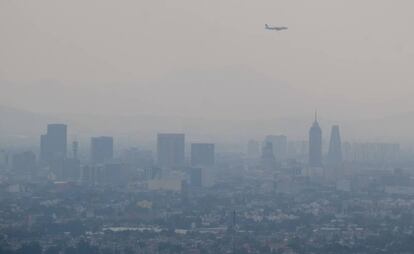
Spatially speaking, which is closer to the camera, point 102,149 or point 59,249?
point 59,249

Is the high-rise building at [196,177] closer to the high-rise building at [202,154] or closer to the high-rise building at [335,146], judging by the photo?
the high-rise building at [202,154]

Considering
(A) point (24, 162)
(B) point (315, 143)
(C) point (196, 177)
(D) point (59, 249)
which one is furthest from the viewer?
(B) point (315, 143)

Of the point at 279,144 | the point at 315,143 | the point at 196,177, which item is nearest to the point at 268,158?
the point at 315,143

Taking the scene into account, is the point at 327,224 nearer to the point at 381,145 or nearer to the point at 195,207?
the point at 195,207

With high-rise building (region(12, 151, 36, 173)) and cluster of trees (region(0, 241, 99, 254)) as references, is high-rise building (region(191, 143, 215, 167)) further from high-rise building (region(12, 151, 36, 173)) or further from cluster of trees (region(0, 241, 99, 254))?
cluster of trees (region(0, 241, 99, 254))

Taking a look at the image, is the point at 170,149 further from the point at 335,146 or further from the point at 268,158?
the point at 335,146

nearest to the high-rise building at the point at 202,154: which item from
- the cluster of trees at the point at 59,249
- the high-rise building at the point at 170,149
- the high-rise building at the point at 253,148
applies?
the high-rise building at the point at 170,149

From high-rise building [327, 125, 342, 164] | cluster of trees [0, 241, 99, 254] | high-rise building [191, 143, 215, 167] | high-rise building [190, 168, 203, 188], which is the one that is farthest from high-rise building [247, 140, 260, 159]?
cluster of trees [0, 241, 99, 254]
